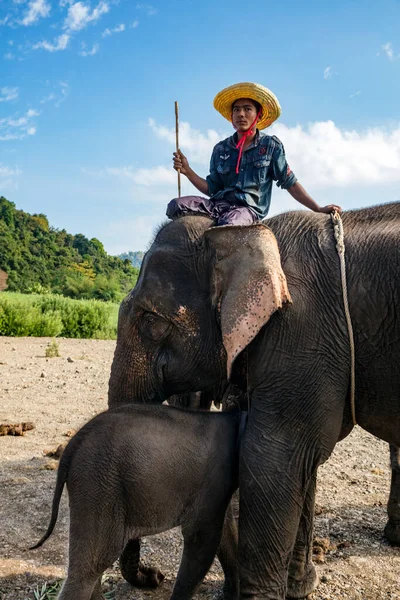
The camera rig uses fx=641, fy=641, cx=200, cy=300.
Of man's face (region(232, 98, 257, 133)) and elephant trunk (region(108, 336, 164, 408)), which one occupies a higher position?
man's face (region(232, 98, 257, 133))

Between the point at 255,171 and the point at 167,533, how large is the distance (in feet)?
9.59

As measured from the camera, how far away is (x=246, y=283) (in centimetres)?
341

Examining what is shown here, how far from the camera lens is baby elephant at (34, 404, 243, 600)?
3219 mm

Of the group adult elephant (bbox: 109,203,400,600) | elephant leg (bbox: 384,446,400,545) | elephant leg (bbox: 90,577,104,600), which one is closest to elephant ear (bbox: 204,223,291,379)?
adult elephant (bbox: 109,203,400,600)

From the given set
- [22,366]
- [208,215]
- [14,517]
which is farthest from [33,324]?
[208,215]

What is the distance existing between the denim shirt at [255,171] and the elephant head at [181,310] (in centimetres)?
73

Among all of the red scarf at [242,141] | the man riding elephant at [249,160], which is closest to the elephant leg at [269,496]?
the man riding elephant at [249,160]

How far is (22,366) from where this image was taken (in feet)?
44.8

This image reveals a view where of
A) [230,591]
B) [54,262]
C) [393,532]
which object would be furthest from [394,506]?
[54,262]

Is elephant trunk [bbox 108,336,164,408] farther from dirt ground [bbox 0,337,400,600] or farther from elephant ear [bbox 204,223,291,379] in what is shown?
dirt ground [bbox 0,337,400,600]

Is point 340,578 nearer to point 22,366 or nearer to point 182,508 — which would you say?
point 182,508

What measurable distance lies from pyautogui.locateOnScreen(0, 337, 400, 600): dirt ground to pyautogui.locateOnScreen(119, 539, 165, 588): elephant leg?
2.4 inches

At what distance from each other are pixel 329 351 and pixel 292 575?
1784mm

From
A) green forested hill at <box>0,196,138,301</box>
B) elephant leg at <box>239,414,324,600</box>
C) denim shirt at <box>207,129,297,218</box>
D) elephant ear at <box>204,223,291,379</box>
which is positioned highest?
green forested hill at <box>0,196,138,301</box>
